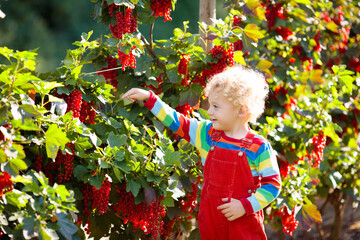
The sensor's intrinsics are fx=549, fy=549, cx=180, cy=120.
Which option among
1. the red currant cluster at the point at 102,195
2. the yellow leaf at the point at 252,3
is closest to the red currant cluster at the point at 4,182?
the red currant cluster at the point at 102,195

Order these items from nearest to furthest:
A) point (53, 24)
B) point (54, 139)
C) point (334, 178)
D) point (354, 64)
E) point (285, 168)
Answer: point (54, 139) < point (285, 168) < point (334, 178) < point (354, 64) < point (53, 24)

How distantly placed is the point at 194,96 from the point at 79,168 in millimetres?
670

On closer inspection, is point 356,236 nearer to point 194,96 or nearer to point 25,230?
point 194,96

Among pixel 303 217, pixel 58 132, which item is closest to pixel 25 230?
pixel 58 132

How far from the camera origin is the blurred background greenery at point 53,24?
6.48m

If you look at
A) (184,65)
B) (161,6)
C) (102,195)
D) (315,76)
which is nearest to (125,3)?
(161,6)

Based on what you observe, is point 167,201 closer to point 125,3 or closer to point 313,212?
point 125,3

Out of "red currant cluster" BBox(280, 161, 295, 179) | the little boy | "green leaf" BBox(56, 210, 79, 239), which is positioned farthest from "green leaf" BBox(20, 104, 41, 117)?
"red currant cluster" BBox(280, 161, 295, 179)

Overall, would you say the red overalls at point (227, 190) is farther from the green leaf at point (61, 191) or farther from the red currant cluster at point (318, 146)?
the red currant cluster at point (318, 146)

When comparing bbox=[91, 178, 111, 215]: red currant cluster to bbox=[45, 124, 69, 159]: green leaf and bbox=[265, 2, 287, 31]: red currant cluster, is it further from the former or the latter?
bbox=[265, 2, 287, 31]: red currant cluster

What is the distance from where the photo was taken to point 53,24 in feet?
23.7

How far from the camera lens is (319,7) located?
3686 millimetres

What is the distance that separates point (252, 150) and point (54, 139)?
2.12 ft

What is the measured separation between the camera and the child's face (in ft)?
6.06
